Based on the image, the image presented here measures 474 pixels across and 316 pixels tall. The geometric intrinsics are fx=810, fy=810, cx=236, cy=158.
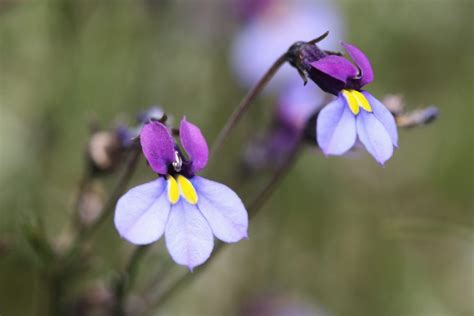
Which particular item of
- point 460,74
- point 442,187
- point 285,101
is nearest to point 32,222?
point 285,101

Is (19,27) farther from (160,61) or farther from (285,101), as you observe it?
(285,101)

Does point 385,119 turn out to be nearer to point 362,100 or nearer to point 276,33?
point 362,100

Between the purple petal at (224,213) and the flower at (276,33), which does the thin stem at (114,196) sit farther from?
the flower at (276,33)

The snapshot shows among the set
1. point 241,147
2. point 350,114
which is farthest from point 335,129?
point 241,147

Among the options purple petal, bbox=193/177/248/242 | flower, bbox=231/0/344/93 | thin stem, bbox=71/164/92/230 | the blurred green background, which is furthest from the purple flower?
flower, bbox=231/0/344/93

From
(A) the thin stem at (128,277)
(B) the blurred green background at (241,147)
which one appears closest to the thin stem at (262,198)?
(A) the thin stem at (128,277)

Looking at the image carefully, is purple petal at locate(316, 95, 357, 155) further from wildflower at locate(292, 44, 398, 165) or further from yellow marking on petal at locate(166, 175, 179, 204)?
yellow marking on petal at locate(166, 175, 179, 204)

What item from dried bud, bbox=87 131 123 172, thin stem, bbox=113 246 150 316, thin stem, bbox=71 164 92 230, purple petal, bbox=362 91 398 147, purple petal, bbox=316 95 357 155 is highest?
purple petal, bbox=362 91 398 147

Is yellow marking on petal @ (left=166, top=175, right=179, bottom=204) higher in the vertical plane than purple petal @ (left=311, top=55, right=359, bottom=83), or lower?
lower
